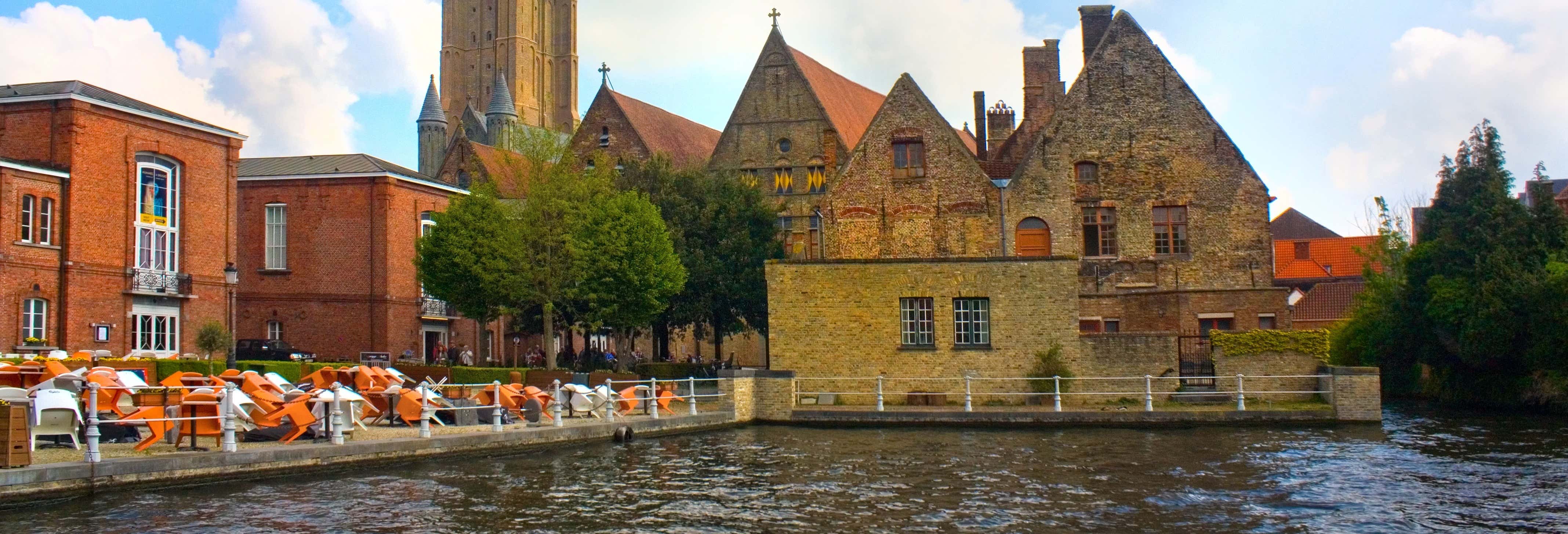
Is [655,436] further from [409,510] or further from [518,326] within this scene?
[518,326]

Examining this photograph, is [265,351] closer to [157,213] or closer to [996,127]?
[157,213]

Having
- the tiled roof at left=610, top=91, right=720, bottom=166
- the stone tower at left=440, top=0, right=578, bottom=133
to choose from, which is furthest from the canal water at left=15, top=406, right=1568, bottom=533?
the stone tower at left=440, top=0, right=578, bottom=133

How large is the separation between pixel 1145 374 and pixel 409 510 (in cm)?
1791

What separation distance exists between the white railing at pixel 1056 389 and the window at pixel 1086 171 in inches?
330

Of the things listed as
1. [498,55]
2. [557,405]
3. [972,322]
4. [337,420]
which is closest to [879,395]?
[972,322]

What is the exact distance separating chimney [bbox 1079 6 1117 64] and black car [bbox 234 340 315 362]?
25442 mm

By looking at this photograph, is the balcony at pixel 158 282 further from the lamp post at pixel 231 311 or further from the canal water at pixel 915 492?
the canal water at pixel 915 492

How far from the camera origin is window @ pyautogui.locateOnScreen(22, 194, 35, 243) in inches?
1217

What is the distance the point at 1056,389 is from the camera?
83.1 feet

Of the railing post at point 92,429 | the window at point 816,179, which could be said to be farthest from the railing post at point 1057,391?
the window at point 816,179

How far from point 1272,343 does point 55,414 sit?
22880 mm

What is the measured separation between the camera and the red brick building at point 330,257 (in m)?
42.0

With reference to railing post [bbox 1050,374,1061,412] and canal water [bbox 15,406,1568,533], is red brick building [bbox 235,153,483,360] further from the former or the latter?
railing post [bbox 1050,374,1061,412]

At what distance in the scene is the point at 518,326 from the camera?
41250mm
